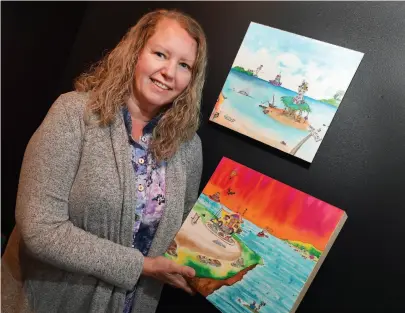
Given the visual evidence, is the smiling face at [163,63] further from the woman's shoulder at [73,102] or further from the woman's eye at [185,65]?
the woman's shoulder at [73,102]

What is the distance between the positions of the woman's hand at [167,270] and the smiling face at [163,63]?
1.37 ft

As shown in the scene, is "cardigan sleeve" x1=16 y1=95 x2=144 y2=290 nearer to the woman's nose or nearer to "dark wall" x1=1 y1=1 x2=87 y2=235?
the woman's nose

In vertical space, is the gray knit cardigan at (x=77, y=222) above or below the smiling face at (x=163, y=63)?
below

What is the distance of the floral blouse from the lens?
0.92 m

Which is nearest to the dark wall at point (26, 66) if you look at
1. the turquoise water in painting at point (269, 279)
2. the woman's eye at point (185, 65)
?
the woman's eye at point (185, 65)

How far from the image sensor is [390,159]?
85 cm

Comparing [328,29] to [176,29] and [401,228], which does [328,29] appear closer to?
[176,29]

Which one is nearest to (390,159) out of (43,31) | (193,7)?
(193,7)

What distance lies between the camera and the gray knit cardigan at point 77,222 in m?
0.80

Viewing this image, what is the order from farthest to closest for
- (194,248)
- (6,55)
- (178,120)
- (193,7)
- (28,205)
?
(6,55) → (193,7) → (178,120) → (194,248) → (28,205)

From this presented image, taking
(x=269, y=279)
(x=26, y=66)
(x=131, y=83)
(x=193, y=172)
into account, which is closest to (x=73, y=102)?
(x=131, y=83)

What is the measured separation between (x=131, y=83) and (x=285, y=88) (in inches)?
16.8

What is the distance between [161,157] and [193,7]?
0.61m

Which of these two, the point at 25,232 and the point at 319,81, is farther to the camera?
the point at 319,81
